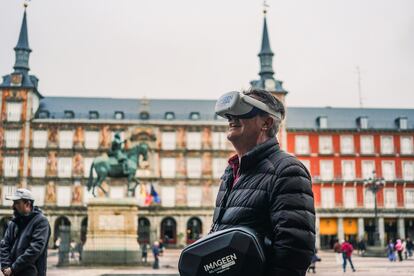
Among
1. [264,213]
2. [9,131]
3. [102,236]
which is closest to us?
[264,213]

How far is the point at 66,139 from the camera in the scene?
51.3 m

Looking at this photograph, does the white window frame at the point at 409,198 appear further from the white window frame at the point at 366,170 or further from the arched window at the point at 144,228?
the arched window at the point at 144,228

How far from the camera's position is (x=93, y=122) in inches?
2036

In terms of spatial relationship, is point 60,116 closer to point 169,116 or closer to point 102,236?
point 169,116

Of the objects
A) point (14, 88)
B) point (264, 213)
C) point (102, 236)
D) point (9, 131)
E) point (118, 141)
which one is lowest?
point (102, 236)

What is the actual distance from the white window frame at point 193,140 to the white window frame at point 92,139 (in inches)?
363

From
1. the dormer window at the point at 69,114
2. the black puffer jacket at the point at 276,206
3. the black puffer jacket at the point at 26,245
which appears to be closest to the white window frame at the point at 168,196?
the dormer window at the point at 69,114

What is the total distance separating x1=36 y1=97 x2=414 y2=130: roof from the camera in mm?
53875

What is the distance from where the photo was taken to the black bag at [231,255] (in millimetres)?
2268

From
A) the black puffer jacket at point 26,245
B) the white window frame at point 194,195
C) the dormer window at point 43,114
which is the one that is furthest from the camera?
the dormer window at point 43,114

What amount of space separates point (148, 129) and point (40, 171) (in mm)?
11525

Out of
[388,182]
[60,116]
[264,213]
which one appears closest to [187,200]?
[60,116]

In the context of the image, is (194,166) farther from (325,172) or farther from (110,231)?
(110,231)

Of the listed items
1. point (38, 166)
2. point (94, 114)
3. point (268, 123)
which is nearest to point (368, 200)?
point (94, 114)
